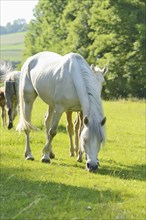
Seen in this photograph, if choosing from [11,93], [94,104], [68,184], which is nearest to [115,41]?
[11,93]

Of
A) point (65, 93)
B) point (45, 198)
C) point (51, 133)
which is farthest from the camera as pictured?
point (51, 133)

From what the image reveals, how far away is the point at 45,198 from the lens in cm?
644

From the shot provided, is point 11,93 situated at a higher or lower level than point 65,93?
lower

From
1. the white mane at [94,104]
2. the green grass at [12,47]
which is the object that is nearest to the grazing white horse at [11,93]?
the white mane at [94,104]

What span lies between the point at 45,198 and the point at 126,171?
3112 mm

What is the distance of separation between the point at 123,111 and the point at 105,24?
15.3 m

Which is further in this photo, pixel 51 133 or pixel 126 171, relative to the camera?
pixel 51 133

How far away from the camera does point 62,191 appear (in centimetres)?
711

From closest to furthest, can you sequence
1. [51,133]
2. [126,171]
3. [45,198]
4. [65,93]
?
[45,198] → [65,93] → [126,171] → [51,133]

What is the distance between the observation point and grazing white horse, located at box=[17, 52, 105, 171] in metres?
8.35

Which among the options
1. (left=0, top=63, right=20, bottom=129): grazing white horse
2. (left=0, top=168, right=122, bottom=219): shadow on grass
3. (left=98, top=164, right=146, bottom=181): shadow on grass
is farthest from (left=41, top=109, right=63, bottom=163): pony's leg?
(left=0, top=63, right=20, bottom=129): grazing white horse

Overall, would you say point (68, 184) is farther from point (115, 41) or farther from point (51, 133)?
point (115, 41)

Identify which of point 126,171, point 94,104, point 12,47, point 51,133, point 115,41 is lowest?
point 12,47

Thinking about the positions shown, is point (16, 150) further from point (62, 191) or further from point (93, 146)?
point (62, 191)
